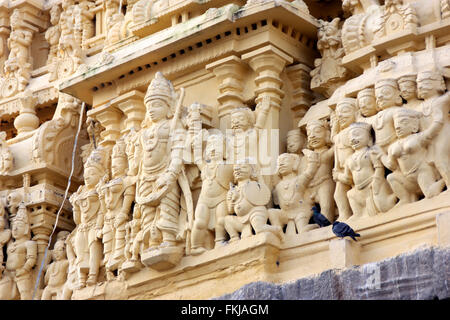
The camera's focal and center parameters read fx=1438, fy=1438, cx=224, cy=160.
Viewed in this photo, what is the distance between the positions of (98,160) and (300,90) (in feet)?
8.35

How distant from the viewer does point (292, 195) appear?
14.5 metres

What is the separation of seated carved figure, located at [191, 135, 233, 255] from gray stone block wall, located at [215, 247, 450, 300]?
3.56ft

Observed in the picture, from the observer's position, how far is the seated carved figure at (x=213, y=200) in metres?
14.5

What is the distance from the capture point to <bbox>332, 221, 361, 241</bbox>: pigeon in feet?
43.9

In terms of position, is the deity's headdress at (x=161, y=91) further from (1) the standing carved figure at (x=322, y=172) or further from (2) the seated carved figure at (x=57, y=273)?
(2) the seated carved figure at (x=57, y=273)

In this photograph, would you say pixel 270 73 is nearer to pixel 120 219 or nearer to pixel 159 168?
pixel 159 168

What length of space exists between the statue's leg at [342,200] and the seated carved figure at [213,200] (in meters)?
1.16

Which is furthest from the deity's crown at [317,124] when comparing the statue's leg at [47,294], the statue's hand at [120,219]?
the statue's leg at [47,294]

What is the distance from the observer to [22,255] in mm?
17078

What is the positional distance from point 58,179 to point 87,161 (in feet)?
4.25
